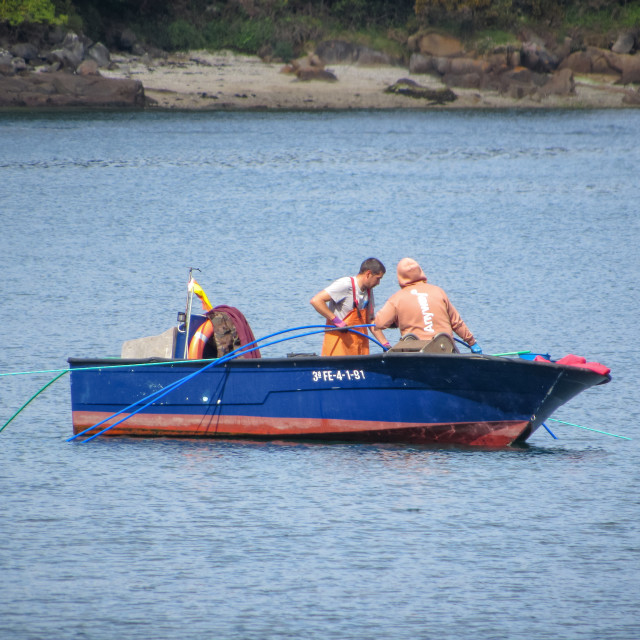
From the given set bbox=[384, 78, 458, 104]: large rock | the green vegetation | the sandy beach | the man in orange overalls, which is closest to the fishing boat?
the man in orange overalls

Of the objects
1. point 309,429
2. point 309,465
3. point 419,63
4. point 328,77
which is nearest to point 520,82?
point 419,63

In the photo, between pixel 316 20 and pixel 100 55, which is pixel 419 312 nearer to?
pixel 100 55

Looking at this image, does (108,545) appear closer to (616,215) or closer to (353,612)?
(353,612)

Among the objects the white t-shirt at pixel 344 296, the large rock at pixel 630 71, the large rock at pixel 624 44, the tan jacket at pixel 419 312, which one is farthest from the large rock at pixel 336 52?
the tan jacket at pixel 419 312

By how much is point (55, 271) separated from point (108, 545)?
13.9m

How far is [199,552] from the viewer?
8.70m

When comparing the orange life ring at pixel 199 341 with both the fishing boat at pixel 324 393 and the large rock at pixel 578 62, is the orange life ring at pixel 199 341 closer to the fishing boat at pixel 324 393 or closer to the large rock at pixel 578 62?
the fishing boat at pixel 324 393

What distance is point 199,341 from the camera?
1105 centimetres

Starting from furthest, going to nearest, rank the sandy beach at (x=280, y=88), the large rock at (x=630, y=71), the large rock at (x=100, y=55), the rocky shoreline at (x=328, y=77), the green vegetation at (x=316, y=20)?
the green vegetation at (x=316, y=20) → the large rock at (x=630, y=71) → the large rock at (x=100, y=55) → the sandy beach at (x=280, y=88) → the rocky shoreline at (x=328, y=77)

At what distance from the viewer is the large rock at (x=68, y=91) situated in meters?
56.9

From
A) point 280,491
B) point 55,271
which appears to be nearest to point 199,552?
point 280,491

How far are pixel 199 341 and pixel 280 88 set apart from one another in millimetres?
51692

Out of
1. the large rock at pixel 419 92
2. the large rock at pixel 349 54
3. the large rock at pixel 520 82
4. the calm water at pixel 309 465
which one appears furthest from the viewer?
the large rock at pixel 520 82

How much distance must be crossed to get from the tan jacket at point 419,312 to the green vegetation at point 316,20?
55787 mm
